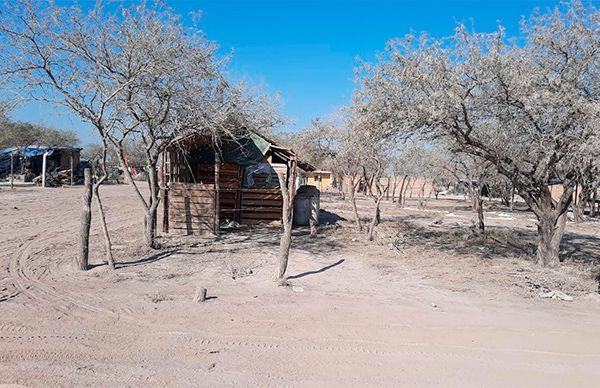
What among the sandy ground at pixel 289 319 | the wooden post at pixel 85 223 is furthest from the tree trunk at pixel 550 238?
the wooden post at pixel 85 223

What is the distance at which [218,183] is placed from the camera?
12359 mm

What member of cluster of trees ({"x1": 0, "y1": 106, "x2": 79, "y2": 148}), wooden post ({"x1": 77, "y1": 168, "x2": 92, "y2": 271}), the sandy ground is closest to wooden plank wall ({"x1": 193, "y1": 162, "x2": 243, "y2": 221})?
the sandy ground

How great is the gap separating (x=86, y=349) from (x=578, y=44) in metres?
9.38

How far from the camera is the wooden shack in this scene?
1208cm

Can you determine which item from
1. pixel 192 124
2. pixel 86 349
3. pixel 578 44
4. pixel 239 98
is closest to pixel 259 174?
pixel 239 98

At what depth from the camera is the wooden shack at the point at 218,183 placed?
12.1 m

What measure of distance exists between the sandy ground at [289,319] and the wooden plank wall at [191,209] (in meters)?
1.31

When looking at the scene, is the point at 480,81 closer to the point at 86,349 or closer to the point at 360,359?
the point at 360,359

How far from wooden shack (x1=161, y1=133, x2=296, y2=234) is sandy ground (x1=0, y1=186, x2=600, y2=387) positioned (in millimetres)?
1428

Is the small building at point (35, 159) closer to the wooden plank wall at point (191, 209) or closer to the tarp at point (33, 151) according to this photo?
the tarp at point (33, 151)

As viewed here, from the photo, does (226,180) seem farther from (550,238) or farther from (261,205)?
(550,238)

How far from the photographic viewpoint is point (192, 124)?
9.50 meters

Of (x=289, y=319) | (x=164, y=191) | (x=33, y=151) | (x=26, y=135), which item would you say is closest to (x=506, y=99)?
(x=289, y=319)

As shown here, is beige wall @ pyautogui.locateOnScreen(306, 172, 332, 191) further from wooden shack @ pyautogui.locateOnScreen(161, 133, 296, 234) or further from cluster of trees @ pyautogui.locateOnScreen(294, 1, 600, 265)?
cluster of trees @ pyautogui.locateOnScreen(294, 1, 600, 265)
